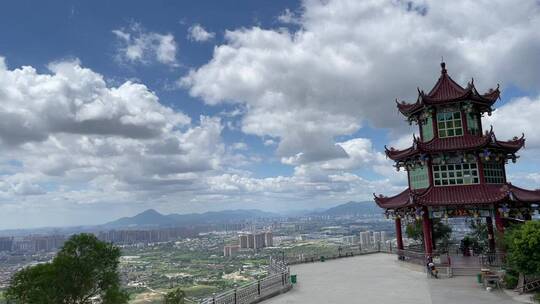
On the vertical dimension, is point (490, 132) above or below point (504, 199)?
above

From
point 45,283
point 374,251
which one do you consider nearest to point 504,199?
point 374,251

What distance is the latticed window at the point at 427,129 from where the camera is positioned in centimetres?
2948

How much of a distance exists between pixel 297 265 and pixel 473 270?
13142mm

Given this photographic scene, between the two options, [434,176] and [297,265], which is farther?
[297,265]

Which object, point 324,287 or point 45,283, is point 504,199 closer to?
point 324,287

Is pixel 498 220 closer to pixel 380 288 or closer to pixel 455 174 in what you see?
pixel 455 174

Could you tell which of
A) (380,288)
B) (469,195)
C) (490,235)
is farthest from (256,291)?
(490,235)

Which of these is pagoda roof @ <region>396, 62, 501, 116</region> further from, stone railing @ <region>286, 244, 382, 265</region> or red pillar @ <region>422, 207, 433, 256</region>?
stone railing @ <region>286, 244, 382, 265</region>

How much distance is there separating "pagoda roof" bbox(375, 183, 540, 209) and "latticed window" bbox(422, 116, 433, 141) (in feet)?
13.5

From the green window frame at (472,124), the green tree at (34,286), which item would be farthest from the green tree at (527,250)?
the green tree at (34,286)

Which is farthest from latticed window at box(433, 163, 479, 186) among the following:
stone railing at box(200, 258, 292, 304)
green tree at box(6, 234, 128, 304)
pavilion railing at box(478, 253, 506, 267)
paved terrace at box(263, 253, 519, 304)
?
green tree at box(6, 234, 128, 304)

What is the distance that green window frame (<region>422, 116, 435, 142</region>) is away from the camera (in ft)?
96.7

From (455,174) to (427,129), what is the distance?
13.7 feet

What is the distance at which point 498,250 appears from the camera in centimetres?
2536
